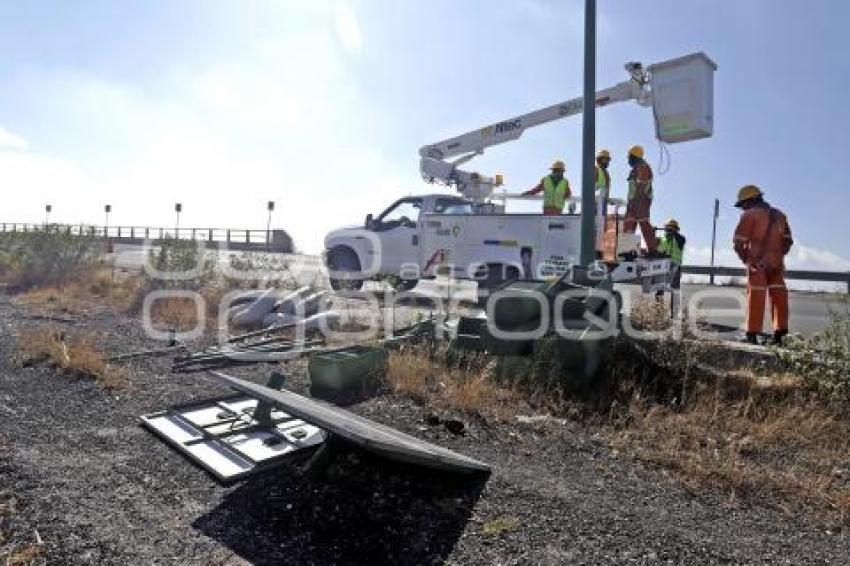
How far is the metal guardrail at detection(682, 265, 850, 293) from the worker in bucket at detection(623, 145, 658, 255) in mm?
9050

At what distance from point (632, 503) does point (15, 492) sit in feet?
10.9

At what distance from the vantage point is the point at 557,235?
35.1 feet

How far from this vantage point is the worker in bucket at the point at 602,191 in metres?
9.85

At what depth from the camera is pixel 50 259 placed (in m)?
15.1

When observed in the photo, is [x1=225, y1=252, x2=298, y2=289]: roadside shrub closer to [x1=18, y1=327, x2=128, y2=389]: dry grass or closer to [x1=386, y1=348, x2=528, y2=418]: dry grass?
[x1=18, y1=327, x2=128, y2=389]: dry grass

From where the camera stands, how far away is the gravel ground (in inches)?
121

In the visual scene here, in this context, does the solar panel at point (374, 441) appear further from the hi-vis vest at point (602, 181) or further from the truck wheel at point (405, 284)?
the truck wheel at point (405, 284)

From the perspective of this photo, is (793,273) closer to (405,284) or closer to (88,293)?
(405,284)

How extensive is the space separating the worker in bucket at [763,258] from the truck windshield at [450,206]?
5518 mm

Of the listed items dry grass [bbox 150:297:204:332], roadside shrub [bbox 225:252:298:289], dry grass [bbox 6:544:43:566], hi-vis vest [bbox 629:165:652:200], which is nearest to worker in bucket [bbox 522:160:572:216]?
hi-vis vest [bbox 629:165:652:200]

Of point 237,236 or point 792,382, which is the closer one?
point 792,382

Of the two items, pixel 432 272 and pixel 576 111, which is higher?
pixel 576 111

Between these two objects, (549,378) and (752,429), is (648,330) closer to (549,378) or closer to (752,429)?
(549,378)

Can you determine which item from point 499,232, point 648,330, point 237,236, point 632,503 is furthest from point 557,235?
point 237,236
